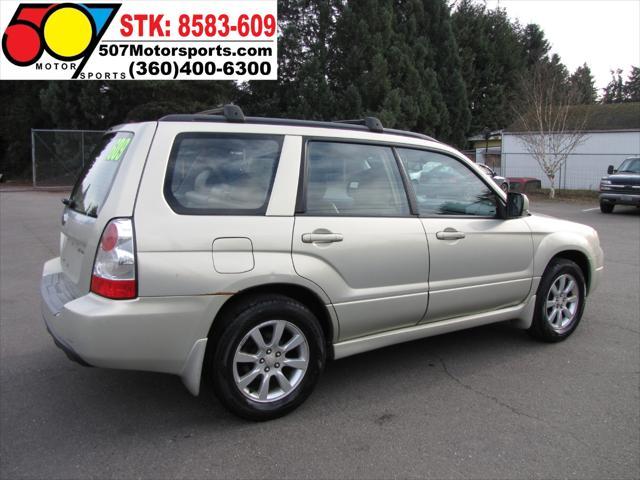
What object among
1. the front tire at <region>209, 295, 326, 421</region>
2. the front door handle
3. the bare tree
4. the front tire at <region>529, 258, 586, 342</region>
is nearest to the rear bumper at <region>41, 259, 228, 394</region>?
the front tire at <region>209, 295, 326, 421</region>

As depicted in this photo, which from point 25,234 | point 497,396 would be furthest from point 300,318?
point 25,234

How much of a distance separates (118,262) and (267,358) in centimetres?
103

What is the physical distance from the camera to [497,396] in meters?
3.63

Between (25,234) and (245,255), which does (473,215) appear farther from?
(25,234)

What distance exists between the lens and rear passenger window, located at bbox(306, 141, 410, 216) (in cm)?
346

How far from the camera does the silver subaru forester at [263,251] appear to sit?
2922 millimetres

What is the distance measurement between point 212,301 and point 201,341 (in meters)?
0.24

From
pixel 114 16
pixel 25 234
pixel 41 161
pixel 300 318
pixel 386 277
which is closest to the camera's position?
pixel 300 318

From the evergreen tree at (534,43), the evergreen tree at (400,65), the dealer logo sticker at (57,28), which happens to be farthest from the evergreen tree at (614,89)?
the dealer logo sticker at (57,28)

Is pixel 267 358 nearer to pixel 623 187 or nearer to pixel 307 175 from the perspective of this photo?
pixel 307 175

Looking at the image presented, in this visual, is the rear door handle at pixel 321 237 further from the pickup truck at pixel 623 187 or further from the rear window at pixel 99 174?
the pickup truck at pixel 623 187

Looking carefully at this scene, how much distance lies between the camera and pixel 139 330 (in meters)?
2.89

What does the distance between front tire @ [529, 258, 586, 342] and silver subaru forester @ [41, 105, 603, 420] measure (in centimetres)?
59

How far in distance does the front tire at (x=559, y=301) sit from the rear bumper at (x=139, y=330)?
2.82 metres
